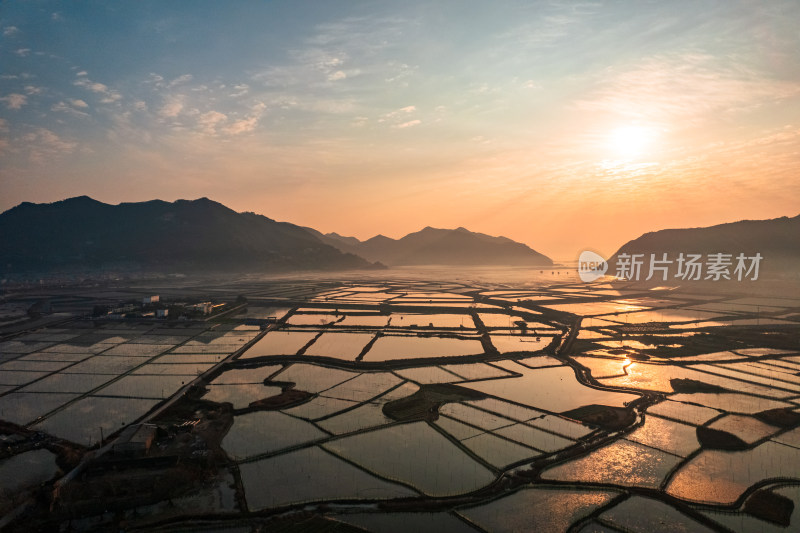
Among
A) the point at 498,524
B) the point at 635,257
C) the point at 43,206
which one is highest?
the point at 43,206

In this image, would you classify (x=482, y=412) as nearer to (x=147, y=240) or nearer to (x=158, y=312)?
(x=158, y=312)

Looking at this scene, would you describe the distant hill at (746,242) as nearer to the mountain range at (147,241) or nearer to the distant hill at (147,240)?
the mountain range at (147,241)

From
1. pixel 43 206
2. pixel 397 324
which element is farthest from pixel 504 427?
pixel 43 206

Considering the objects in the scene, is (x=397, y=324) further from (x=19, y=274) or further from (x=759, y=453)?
(x=19, y=274)

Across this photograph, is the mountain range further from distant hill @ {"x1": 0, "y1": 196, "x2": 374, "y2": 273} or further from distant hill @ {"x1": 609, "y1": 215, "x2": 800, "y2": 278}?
distant hill @ {"x1": 609, "y1": 215, "x2": 800, "y2": 278}

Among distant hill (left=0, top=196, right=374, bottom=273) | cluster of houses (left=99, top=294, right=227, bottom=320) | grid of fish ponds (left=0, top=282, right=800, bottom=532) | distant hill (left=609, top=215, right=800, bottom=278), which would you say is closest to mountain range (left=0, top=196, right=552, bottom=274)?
distant hill (left=0, top=196, right=374, bottom=273)

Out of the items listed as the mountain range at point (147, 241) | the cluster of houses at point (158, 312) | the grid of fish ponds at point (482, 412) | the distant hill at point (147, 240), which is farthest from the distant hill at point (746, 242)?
the cluster of houses at point (158, 312)
